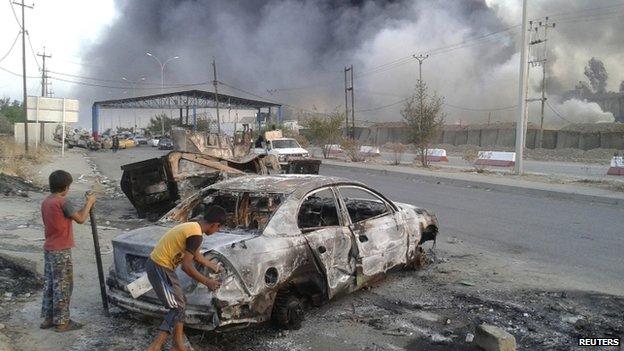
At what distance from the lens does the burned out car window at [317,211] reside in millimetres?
6164

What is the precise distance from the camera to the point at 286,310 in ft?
14.8

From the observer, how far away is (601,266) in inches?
280

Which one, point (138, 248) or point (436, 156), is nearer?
point (138, 248)

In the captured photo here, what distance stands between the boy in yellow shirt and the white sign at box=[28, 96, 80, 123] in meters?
30.0

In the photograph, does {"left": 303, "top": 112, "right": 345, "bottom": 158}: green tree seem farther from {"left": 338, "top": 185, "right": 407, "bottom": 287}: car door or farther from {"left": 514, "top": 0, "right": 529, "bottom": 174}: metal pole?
{"left": 338, "top": 185, "right": 407, "bottom": 287}: car door

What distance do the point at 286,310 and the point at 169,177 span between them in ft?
21.3

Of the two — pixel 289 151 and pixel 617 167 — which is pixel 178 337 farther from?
pixel 617 167

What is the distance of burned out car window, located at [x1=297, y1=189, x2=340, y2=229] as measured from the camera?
6.16m

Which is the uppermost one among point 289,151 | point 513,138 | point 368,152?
point 513,138

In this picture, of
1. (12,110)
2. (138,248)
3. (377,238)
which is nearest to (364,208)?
(377,238)

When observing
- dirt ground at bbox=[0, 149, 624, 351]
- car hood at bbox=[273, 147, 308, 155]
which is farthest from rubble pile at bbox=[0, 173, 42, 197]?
car hood at bbox=[273, 147, 308, 155]

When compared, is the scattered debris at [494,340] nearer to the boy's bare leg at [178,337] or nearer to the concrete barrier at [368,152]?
the boy's bare leg at [178,337]

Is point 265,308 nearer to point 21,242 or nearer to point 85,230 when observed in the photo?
point 21,242

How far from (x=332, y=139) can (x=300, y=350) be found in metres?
30.5
